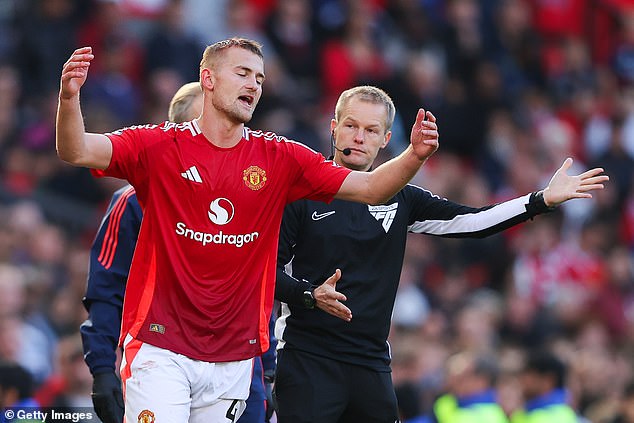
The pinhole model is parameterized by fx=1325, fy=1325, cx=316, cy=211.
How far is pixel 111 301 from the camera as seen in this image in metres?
7.42

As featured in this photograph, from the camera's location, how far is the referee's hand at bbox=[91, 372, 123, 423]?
7152 millimetres

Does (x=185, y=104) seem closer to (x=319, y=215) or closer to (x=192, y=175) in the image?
(x=319, y=215)

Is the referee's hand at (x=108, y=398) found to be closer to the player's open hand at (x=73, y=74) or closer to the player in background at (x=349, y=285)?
the player in background at (x=349, y=285)

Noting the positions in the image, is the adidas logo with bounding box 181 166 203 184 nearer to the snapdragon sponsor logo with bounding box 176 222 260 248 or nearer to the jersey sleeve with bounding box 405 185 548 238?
the snapdragon sponsor logo with bounding box 176 222 260 248

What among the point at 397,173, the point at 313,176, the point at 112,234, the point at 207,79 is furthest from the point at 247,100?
the point at 112,234

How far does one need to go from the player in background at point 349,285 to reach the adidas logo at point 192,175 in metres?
0.89

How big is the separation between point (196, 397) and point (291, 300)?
33.2 inches

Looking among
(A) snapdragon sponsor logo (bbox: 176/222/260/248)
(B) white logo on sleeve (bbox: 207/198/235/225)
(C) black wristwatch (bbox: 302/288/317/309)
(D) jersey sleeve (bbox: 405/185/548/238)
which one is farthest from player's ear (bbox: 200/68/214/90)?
(D) jersey sleeve (bbox: 405/185/548/238)

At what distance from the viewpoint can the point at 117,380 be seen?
24.0 feet

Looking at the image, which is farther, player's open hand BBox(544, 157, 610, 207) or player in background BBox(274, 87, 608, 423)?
player in background BBox(274, 87, 608, 423)

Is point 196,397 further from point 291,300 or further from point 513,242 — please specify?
point 513,242

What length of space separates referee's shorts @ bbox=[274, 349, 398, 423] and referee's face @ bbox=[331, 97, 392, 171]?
112cm

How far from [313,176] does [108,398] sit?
1.71m

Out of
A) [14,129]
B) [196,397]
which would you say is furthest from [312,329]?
[14,129]
